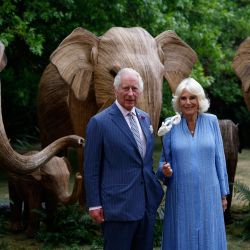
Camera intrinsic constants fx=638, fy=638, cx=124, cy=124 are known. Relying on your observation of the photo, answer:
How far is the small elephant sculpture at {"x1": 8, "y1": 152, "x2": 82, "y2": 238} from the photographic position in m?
6.88

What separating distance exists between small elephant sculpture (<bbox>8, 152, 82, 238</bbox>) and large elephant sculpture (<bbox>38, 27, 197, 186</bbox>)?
368 mm

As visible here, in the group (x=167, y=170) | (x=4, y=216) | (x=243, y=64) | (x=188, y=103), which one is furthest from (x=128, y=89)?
(x=4, y=216)

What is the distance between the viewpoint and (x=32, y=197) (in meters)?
7.18

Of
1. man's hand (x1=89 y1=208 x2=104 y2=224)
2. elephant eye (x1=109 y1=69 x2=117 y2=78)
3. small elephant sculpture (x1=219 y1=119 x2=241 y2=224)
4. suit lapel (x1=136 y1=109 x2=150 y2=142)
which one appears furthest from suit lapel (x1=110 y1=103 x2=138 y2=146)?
small elephant sculpture (x1=219 y1=119 x2=241 y2=224)

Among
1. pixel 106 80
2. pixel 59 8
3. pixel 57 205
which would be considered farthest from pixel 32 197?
pixel 59 8

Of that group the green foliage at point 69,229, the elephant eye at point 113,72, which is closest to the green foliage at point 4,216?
the green foliage at point 69,229

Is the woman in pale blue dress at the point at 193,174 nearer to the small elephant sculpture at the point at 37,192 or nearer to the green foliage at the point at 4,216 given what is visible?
the small elephant sculpture at the point at 37,192

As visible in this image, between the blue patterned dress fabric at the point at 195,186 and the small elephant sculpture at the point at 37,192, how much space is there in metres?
1.95

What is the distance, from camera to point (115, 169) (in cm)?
427

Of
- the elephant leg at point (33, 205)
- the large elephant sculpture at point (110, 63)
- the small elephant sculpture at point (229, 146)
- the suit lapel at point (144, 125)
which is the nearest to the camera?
the suit lapel at point (144, 125)

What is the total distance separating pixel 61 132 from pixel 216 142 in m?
3.80

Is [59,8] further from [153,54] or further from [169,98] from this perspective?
[153,54]

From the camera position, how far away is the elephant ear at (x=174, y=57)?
693cm

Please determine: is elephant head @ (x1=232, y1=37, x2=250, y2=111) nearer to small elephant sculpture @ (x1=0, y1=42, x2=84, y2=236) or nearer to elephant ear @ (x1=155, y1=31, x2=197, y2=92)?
elephant ear @ (x1=155, y1=31, x2=197, y2=92)
